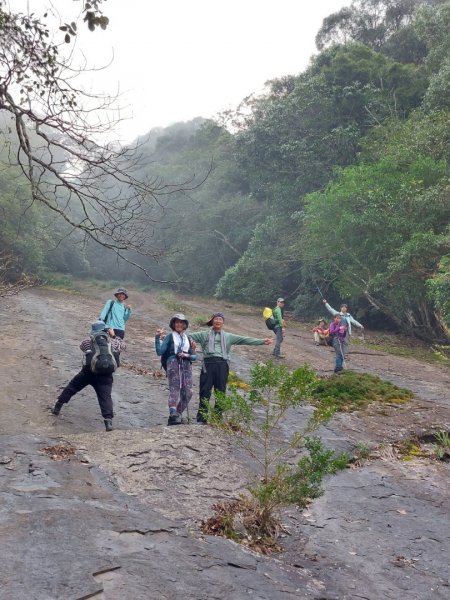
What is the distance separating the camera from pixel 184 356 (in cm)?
749

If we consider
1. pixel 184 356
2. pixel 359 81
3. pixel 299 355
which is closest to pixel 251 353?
pixel 299 355

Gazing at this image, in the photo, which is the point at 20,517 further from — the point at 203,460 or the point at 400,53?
the point at 400,53

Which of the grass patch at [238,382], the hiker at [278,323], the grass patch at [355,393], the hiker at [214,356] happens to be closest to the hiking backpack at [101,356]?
the hiker at [214,356]

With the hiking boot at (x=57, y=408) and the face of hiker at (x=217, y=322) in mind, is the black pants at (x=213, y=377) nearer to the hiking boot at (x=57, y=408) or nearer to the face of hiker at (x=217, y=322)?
the face of hiker at (x=217, y=322)

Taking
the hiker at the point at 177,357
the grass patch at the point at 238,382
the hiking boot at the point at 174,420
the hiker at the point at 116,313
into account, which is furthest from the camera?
the grass patch at the point at 238,382

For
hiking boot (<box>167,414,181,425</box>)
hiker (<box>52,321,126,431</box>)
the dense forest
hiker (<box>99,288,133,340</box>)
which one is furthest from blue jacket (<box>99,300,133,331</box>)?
hiking boot (<box>167,414,181,425</box>)

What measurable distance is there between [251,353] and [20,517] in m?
11.7

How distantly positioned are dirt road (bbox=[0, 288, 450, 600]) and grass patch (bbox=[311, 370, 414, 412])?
635mm

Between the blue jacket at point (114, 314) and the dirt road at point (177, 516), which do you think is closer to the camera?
the dirt road at point (177, 516)

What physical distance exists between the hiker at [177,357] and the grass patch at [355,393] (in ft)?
10.6

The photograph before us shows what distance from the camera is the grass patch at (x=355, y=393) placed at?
400 inches

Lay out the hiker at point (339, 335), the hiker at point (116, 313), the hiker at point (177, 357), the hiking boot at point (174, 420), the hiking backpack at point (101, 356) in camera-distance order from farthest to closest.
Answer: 1. the hiker at point (339, 335)
2. the hiker at point (116, 313)
3. the hiking boot at point (174, 420)
4. the hiker at point (177, 357)
5. the hiking backpack at point (101, 356)

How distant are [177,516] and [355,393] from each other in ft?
20.9

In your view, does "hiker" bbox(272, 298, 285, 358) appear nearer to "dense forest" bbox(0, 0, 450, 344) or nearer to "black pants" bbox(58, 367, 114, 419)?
"dense forest" bbox(0, 0, 450, 344)
